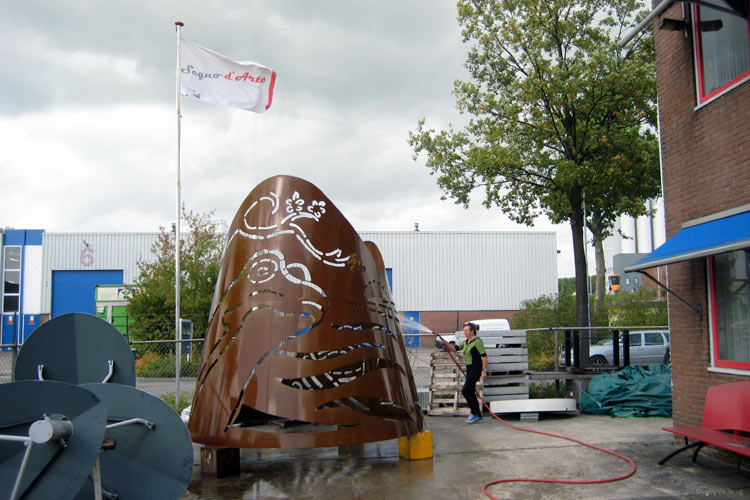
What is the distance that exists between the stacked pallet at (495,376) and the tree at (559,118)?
5.92 metres

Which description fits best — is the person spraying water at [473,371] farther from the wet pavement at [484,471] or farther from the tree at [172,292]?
the tree at [172,292]

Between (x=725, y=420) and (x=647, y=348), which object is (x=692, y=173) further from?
(x=647, y=348)

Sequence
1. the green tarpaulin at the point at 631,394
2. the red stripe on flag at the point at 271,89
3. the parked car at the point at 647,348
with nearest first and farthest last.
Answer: the green tarpaulin at the point at 631,394
the red stripe on flag at the point at 271,89
the parked car at the point at 647,348

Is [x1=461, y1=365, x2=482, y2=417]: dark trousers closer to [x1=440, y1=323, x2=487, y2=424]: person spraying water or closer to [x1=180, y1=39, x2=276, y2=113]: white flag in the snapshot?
[x1=440, y1=323, x2=487, y2=424]: person spraying water

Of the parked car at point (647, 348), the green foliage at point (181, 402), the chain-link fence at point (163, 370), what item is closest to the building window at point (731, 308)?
the chain-link fence at point (163, 370)

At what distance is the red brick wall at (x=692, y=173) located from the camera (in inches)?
281

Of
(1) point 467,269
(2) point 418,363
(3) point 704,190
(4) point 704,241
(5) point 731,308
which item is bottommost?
(2) point 418,363

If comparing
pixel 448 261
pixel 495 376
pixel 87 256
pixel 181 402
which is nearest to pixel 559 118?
pixel 495 376

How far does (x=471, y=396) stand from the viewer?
36.0 ft

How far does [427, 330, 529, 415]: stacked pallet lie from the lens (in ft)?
40.2

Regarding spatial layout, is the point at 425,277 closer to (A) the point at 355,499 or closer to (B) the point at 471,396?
(B) the point at 471,396

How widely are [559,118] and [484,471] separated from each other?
1273cm

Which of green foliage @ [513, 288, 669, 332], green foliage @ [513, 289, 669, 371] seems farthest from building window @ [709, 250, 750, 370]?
green foliage @ [513, 288, 669, 332]

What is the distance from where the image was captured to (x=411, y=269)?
126ft
